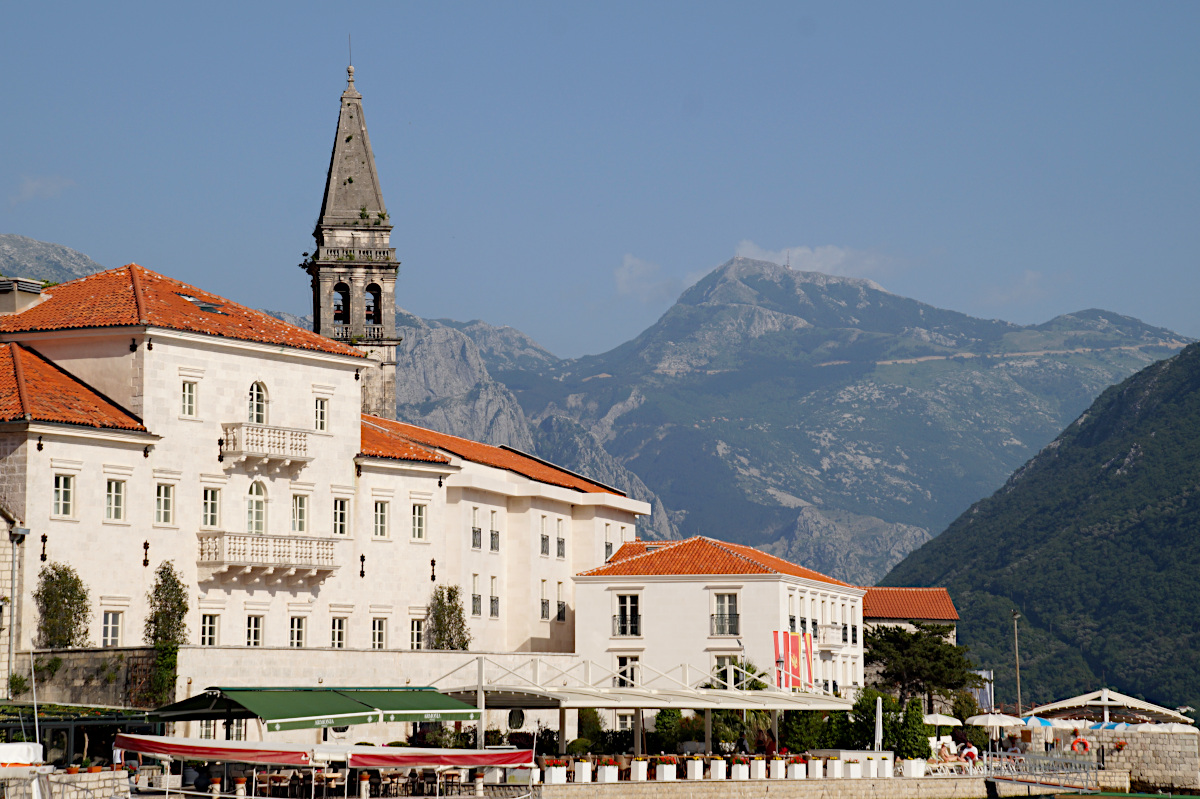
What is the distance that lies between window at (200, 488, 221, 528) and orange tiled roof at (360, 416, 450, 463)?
6.78 meters

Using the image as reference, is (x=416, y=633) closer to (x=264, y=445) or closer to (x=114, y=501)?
(x=264, y=445)

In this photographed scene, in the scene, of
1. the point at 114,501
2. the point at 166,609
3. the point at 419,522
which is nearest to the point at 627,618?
the point at 419,522

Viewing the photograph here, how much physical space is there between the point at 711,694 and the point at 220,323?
68.1 ft

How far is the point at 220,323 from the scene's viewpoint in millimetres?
57062

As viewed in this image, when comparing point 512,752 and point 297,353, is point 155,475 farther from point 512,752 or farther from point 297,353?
point 512,752

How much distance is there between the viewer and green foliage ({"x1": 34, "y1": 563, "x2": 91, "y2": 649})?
49.5 m

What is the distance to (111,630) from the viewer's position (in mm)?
51719

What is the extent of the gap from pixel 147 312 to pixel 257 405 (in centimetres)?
511

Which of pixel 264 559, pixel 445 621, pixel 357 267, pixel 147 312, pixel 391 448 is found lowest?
pixel 445 621

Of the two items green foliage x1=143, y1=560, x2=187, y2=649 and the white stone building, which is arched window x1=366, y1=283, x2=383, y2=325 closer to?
the white stone building

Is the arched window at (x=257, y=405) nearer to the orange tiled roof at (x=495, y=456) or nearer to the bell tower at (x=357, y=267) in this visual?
the orange tiled roof at (x=495, y=456)

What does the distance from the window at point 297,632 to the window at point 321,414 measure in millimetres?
6702

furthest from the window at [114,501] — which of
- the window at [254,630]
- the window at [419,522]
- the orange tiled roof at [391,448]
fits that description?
the window at [419,522]

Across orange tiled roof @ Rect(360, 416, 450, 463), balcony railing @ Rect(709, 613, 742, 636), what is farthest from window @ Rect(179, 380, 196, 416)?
balcony railing @ Rect(709, 613, 742, 636)
